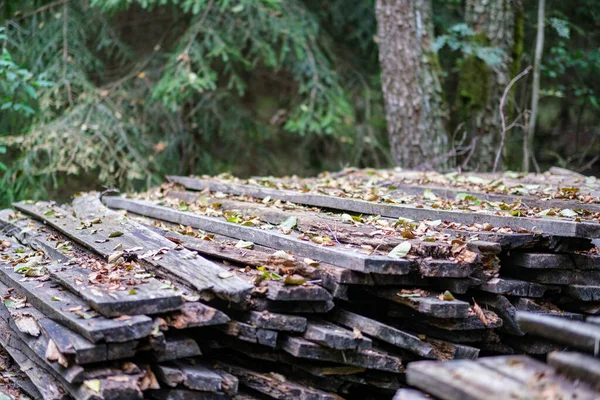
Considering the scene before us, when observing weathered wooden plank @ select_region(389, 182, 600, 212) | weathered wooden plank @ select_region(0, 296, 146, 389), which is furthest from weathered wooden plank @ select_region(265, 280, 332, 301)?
weathered wooden plank @ select_region(389, 182, 600, 212)

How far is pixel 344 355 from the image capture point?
3.40 metres

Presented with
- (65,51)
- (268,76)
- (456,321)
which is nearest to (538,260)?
(456,321)

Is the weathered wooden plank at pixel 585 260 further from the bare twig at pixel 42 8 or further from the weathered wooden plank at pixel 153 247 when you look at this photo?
the bare twig at pixel 42 8

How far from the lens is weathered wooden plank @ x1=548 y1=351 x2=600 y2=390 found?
7.53ft

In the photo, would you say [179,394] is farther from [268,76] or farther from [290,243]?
[268,76]

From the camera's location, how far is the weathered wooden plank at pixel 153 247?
3273 millimetres

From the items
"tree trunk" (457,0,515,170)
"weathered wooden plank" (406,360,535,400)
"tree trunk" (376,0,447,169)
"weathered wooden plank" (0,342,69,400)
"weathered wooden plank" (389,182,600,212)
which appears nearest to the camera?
"weathered wooden plank" (406,360,535,400)

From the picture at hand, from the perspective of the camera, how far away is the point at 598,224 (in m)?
3.81

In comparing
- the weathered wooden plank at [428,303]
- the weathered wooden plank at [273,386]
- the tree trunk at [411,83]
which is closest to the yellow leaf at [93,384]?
the weathered wooden plank at [273,386]

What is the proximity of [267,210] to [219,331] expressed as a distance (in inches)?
63.0

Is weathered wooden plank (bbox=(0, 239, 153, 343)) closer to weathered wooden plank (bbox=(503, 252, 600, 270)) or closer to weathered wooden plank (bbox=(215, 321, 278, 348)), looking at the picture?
weathered wooden plank (bbox=(215, 321, 278, 348))

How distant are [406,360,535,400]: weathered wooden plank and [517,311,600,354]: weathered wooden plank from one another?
0.97 ft

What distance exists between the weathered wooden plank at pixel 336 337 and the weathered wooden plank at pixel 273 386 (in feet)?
0.97

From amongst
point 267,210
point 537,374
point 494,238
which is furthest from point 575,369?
point 267,210
